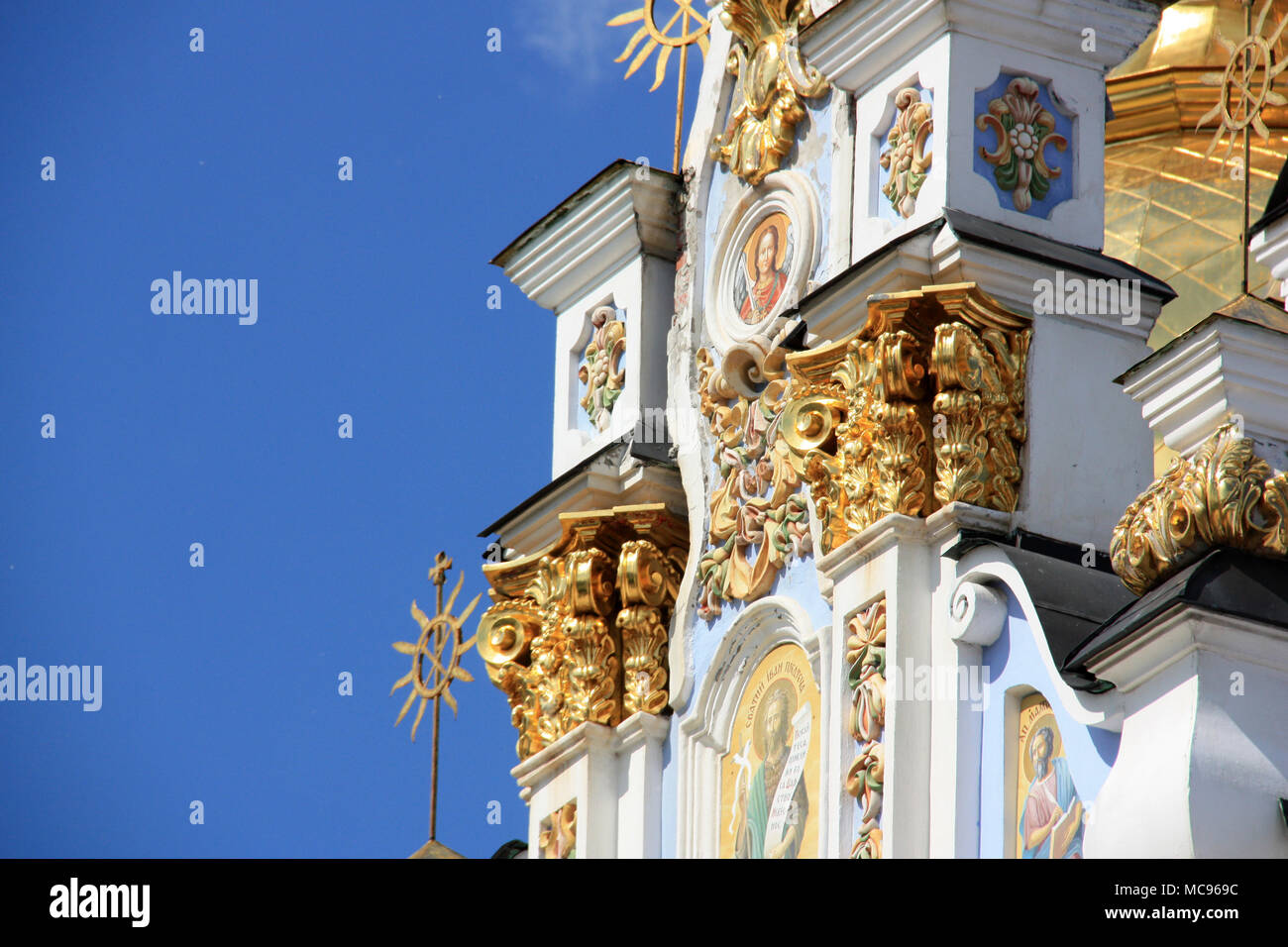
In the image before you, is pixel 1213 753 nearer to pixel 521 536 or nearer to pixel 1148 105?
pixel 521 536

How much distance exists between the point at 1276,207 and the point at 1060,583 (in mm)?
1694

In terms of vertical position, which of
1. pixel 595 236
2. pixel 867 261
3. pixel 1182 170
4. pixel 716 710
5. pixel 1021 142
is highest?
pixel 1182 170

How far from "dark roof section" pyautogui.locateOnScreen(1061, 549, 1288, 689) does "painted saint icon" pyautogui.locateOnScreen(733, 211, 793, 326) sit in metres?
3.55

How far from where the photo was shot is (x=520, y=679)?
18.0 m

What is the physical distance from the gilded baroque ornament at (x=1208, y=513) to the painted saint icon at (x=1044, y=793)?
0.79m

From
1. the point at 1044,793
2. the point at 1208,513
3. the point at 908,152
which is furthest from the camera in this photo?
the point at 908,152

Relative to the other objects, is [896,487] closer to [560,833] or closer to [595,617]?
[595,617]

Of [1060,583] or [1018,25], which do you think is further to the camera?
[1018,25]

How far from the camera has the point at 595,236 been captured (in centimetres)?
1819

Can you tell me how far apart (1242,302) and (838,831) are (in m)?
2.71

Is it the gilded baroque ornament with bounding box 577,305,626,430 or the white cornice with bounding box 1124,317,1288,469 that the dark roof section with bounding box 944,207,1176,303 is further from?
the gilded baroque ornament with bounding box 577,305,626,430

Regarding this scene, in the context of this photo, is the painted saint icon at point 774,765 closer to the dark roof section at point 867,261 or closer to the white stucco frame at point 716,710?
the white stucco frame at point 716,710

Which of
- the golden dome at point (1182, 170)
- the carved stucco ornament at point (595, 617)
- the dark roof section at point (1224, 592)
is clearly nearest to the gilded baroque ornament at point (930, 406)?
the dark roof section at point (1224, 592)

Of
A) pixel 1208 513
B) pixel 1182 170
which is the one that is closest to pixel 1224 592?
pixel 1208 513
